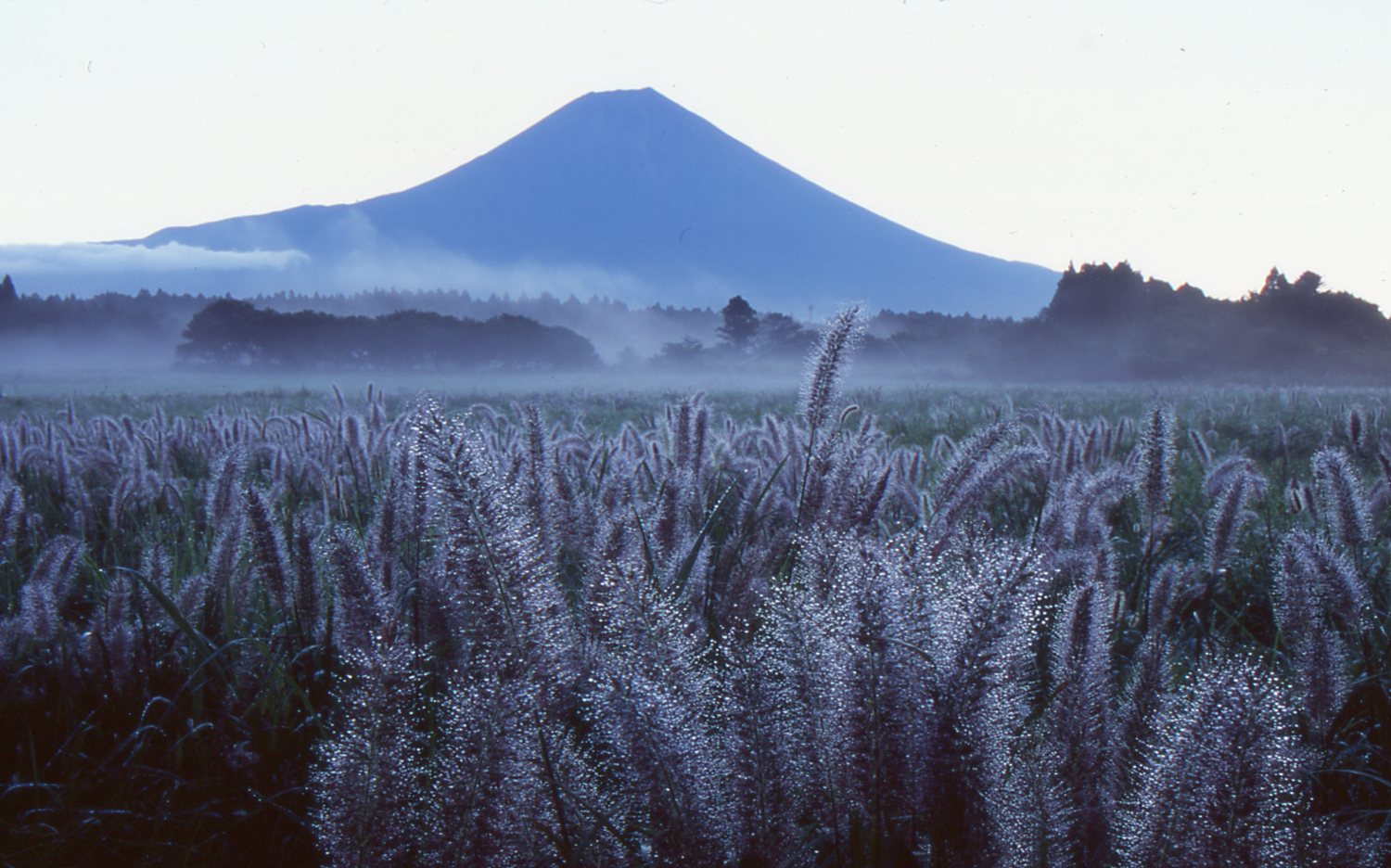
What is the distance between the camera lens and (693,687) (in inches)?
36.9

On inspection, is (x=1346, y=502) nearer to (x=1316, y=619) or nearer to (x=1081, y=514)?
(x=1081, y=514)

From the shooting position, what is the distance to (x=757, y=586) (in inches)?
66.1

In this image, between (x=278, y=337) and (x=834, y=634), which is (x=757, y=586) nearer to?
(x=834, y=634)

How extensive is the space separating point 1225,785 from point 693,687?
0.48 m

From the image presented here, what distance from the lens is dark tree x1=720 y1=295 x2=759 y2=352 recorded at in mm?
38562

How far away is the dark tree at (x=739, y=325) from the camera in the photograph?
3856cm

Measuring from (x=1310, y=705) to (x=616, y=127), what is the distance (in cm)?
16512

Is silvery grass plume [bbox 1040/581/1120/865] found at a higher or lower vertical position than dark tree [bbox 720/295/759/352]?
lower

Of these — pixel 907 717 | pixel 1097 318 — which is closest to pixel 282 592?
pixel 907 717

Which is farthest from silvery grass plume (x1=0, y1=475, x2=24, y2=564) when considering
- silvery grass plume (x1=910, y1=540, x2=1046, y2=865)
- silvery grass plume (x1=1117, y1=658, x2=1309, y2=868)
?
silvery grass plume (x1=1117, y1=658, x2=1309, y2=868)

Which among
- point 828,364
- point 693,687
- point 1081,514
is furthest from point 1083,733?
point 1081,514

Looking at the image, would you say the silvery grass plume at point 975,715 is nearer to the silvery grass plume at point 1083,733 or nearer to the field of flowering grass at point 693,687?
the field of flowering grass at point 693,687

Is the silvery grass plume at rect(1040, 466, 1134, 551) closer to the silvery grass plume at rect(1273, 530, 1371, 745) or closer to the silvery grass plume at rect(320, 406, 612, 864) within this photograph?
the silvery grass plume at rect(1273, 530, 1371, 745)

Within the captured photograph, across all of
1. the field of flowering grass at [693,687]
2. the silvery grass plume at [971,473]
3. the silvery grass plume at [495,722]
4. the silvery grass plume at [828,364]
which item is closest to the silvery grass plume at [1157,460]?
the field of flowering grass at [693,687]
